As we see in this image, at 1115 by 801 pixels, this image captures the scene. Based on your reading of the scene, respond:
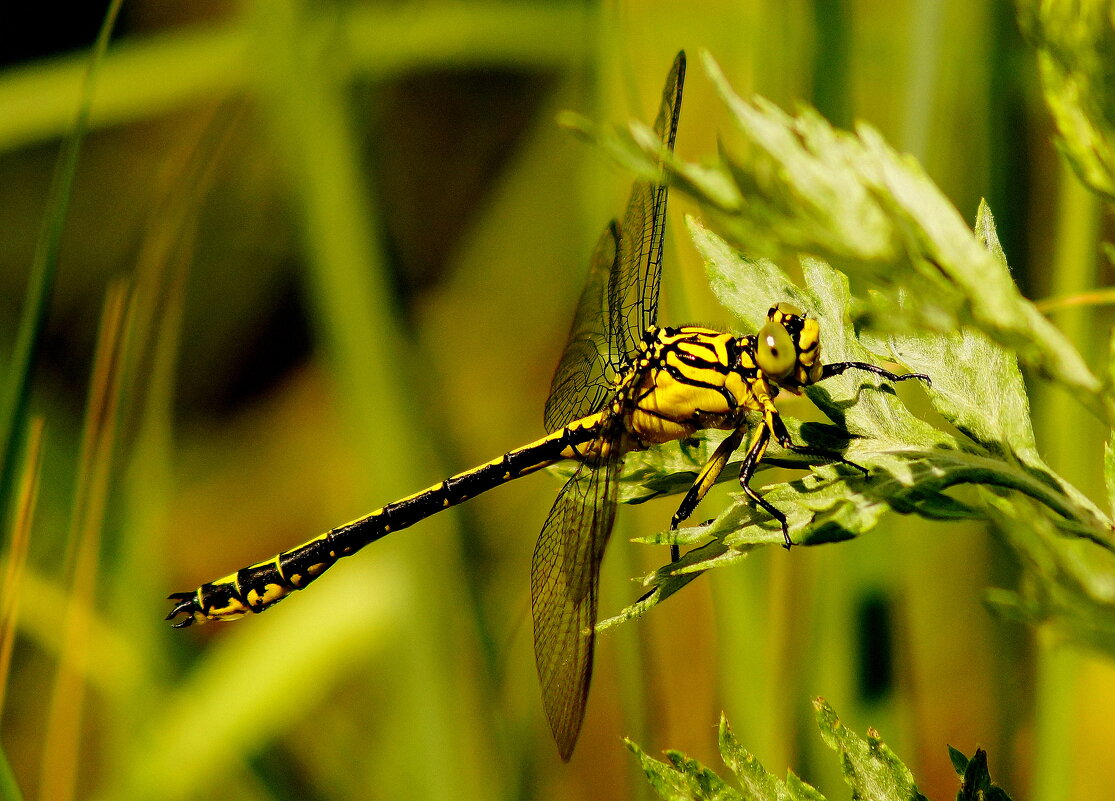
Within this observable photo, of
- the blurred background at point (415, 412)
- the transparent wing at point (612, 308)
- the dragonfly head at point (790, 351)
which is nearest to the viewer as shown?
the dragonfly head at point (790, 351)

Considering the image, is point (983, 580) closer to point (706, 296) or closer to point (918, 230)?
point (706, 296)

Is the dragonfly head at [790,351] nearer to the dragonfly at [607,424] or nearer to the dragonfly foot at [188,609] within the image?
the dragonfly at [607,424]

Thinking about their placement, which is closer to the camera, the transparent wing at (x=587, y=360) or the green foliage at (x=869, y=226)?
the green foliage at (x=869, y=226)

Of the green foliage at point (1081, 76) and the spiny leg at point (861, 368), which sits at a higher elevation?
the green foliage at point (1081, 76)

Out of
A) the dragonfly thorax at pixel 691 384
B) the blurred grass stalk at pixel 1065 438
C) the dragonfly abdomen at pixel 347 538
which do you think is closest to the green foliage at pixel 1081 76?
the dragonfly thorax at pixel 691 384

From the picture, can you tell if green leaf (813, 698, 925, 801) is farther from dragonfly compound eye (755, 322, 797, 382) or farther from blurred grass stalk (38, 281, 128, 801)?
blurred grass stalk (38, 281, 128, 801)

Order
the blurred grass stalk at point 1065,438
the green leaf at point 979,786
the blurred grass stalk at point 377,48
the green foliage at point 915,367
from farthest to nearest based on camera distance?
the blurred grass stalk at point 377,48, the blurred grass stalk at point 1065,438, the green leaf at point 979,786, the green foliage at point 915,367

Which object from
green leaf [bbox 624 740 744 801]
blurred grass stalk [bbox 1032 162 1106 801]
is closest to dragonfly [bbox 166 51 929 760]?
green leaf [bbox 624 740 744 801]

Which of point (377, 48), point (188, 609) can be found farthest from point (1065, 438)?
point (377, 48)
